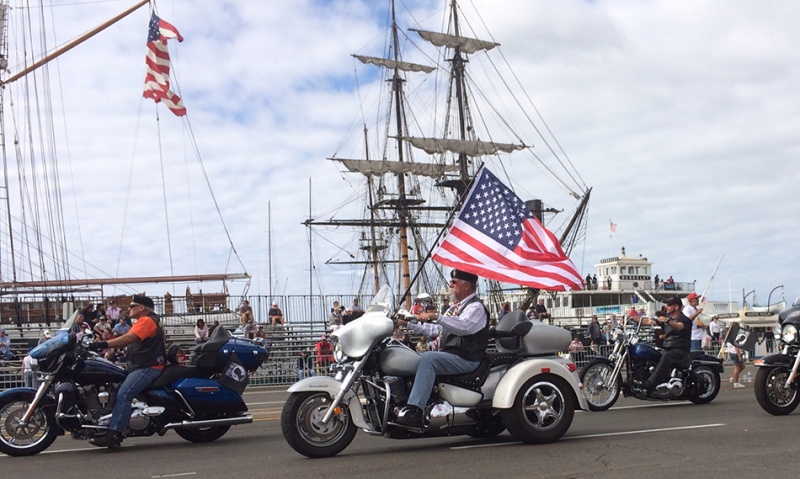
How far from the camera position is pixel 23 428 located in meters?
8.19

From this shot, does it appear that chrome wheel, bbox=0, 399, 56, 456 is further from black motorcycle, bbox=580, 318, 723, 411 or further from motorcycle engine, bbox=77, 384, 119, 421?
black motorcycle, bbox=580, 318, 723, 411

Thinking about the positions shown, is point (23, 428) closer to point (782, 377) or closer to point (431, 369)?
point (431, 369)

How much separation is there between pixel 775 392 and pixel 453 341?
175 inches

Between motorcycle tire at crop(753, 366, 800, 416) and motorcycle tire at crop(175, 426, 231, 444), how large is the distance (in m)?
6.07

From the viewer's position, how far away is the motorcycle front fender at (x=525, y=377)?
25.1 feet

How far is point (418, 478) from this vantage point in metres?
6.34

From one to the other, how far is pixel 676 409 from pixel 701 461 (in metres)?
4.81

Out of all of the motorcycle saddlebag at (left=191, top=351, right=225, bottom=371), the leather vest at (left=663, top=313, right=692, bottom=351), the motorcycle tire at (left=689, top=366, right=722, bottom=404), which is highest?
the motorcycle saddlebag at (left=191, top=351, right=225, bottom=371)

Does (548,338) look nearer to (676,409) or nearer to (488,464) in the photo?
(488,464)

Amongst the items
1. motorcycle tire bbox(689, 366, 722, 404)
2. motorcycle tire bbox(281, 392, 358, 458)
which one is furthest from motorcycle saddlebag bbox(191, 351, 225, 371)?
motorcycle tire bbox(689, 366, 722, 404)

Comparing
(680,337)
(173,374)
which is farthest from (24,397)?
(680,337)

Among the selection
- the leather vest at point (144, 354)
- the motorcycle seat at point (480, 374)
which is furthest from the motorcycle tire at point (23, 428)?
the motorcycle seat at point (480, 374)

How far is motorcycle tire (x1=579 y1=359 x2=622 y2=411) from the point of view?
11352 millimetres

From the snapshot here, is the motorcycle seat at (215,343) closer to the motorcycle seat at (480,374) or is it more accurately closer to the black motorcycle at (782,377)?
Result: the motorcycle seat at (480,374)
